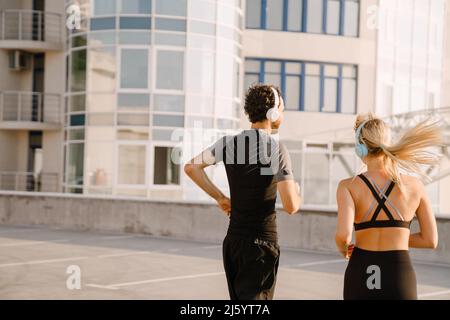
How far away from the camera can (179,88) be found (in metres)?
25.5

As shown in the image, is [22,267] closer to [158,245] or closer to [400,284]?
[158,245]

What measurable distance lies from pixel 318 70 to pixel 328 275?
2169 centimetres

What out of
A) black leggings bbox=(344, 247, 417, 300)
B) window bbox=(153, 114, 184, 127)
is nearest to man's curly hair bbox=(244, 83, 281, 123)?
black leggings bbox=(344, 247, 417, 300)

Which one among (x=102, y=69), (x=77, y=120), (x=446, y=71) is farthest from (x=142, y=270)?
(x=446, y=71)

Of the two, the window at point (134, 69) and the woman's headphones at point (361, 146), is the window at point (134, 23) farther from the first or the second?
the woman's headphones at point (361, 146)

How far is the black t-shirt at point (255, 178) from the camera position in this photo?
400cm

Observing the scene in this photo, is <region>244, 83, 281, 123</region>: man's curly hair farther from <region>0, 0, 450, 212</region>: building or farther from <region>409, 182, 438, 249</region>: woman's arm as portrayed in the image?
<region>0, 0, 450, 212</region>: building

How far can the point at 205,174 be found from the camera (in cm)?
429

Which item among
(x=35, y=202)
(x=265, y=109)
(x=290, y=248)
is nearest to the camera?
(x=265, y=109)

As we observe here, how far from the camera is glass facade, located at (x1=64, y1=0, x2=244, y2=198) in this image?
2511 centimetres

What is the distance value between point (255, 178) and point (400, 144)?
0.85 meters

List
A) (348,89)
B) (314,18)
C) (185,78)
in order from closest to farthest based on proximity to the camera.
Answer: (185,78) → (314,18) → (348,89)

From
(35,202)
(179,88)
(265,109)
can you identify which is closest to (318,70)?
(179,88)

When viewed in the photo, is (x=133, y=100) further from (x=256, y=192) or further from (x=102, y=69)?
(x=256, y=192)
